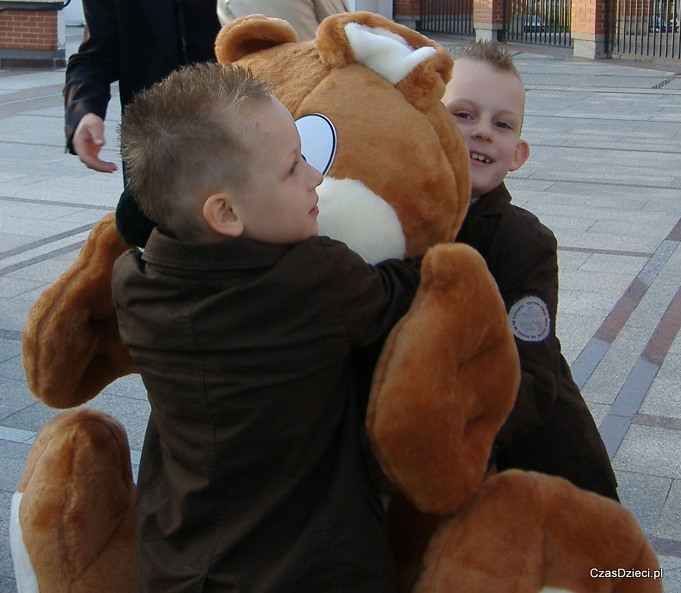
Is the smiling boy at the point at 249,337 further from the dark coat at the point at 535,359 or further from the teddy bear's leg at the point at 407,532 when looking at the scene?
the dark coat at the point at 535,359

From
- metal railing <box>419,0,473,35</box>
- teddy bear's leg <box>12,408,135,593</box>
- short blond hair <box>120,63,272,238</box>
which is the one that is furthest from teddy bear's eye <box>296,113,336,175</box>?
metal railing <box>419,0,473,35</box>

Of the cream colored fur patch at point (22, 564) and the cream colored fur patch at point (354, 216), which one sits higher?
the cream colored fur patch at point (354, 216)

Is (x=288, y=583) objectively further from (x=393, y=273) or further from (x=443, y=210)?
(x=443, y=210)

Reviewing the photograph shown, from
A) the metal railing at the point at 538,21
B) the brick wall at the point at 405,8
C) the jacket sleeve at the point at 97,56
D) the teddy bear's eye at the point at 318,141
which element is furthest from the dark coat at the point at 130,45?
the brick wall at the point at 405,8

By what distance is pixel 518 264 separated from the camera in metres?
2.11

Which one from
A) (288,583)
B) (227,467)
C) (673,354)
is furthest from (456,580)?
(673,354)

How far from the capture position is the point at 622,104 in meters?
12.2

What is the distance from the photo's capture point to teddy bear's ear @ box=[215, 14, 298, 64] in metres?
2.03

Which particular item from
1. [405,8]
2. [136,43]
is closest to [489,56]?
[136,43]

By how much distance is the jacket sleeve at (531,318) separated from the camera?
2.04m

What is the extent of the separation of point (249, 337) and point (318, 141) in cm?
39

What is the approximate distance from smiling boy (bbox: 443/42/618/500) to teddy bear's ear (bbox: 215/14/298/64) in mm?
370

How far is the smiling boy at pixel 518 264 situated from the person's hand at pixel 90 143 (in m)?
1.01

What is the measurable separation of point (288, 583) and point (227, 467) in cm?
21
